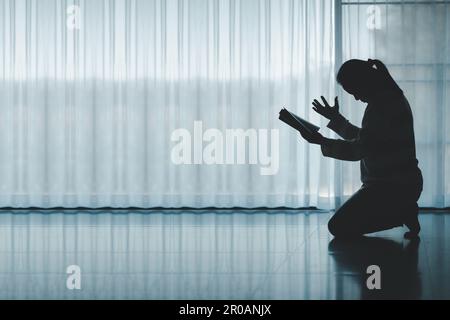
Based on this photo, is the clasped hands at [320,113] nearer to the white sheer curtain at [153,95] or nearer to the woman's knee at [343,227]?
the woman's knee at [343,227]

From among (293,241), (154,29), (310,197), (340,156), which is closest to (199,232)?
(293,241)

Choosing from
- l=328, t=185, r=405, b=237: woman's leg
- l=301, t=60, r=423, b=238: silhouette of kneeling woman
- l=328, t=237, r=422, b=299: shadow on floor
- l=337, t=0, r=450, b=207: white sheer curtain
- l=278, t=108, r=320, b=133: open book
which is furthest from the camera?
l=337, t=0, r=450, b=207: white sheer curtain

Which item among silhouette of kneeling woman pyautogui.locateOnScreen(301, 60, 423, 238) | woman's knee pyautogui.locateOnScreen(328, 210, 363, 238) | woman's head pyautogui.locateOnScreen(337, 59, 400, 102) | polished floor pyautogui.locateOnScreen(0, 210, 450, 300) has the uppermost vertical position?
woman's head pyautogui.locateOnScreen(337, 59, 400, 102)

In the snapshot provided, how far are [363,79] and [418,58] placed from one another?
176 cm

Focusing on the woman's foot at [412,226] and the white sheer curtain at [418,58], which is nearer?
the woman's foot at [412,226]

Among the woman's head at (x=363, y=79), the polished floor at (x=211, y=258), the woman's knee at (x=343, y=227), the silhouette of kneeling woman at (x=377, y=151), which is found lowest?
the polished floor at (x=211, y=258)

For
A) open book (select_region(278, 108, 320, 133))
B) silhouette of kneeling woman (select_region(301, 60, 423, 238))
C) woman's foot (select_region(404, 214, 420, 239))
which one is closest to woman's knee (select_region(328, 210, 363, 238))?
silhouette of kneeling woman (select_region(301, 60, 423, 238))

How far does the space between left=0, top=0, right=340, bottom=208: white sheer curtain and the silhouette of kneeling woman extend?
1444mm

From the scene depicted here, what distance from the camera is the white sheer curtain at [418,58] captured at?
16.0 feet

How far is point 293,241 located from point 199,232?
585mm

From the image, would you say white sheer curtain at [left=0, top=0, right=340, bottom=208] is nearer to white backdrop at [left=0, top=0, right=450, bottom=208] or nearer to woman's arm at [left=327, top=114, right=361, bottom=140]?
white backdrop at [left=0, top=0, right=450, bottom=208]

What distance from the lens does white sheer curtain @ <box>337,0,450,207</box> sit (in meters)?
4.87

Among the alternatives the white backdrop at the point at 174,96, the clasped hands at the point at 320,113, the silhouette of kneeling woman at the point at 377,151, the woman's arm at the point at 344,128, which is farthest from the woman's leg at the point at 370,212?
the white backdrop at the point at 174,96
